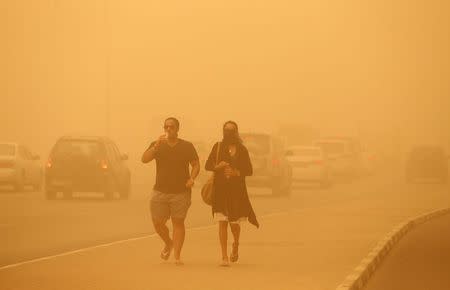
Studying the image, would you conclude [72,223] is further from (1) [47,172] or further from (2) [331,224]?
(1) [47,172]

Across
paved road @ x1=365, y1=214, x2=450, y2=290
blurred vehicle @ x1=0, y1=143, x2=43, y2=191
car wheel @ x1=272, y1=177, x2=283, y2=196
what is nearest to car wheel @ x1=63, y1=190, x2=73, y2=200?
blurred vehicle @ x1=0, y1=143, x2=43, y2=191

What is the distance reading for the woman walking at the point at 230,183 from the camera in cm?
1788

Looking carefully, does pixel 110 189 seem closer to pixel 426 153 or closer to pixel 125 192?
pixel 125 192

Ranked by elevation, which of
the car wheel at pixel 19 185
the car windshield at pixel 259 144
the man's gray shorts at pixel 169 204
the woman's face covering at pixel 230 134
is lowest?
the car wheel at pixel 19 185

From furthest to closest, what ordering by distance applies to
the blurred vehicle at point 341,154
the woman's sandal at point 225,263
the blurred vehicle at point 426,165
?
1. the blurred vehicle at point 341,154
2. the blurred vehicle at point 426,165
3. the woman's sandal at point 225,263

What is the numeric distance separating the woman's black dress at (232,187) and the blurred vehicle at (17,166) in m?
24.0

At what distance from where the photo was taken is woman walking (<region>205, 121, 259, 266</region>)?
1788cm

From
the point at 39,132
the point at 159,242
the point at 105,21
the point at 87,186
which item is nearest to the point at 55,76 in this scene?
the point at 39,132

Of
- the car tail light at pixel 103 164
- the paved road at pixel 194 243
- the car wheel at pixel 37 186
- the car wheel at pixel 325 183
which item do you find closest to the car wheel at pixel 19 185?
the car wheel at pixel 37 186

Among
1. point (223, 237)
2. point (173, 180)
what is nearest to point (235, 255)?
point (223, 237)

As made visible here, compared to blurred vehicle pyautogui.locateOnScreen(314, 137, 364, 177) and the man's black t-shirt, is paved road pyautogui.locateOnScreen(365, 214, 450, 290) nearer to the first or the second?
the man's black t-shirt

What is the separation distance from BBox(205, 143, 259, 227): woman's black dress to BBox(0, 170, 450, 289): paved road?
0.67 meters

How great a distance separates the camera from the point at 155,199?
18.0 meters

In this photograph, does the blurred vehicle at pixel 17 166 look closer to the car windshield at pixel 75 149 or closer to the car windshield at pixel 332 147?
the car windshield at pixel 75 149
